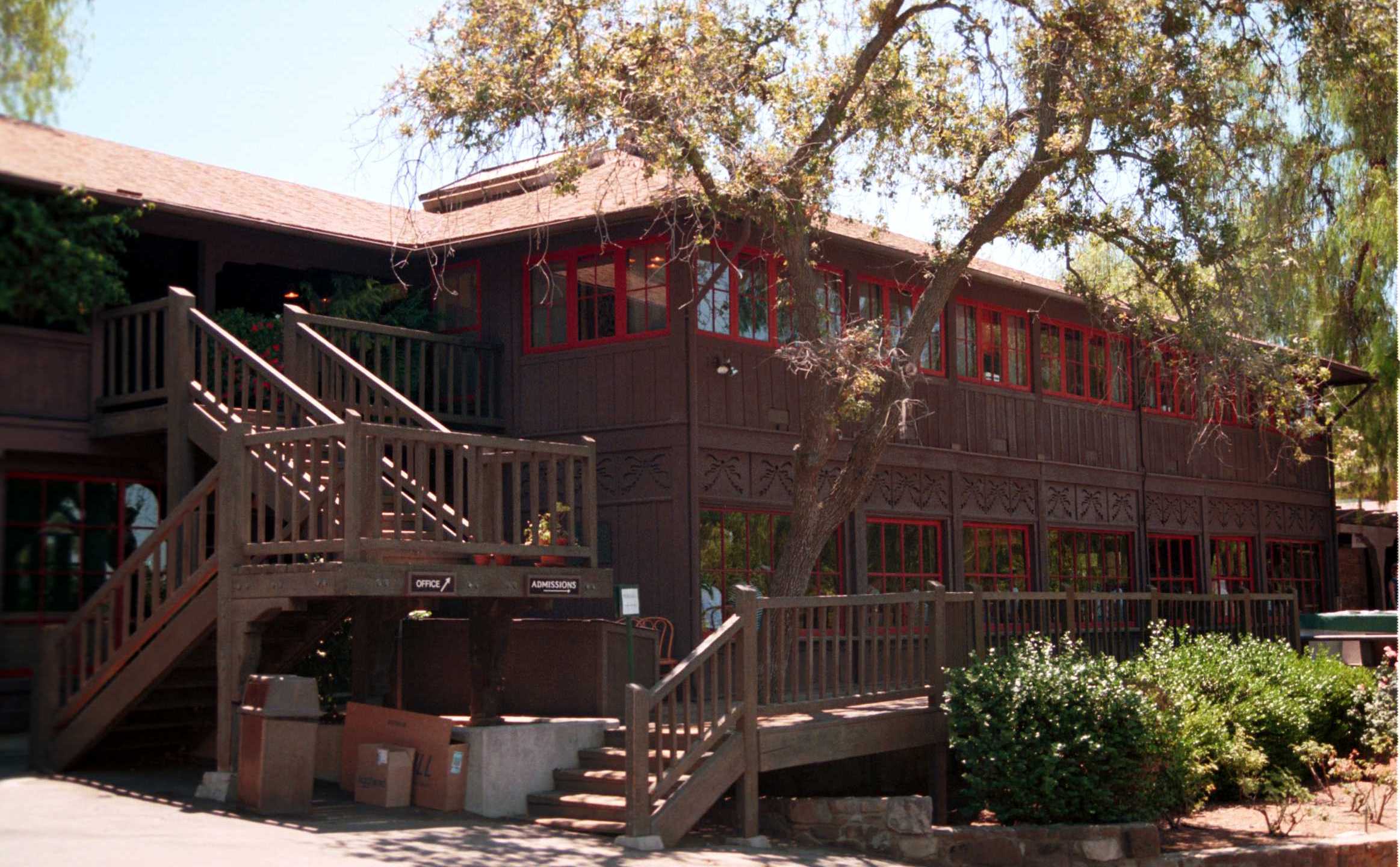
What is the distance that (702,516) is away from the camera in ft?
52.4

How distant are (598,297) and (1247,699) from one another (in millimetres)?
7960

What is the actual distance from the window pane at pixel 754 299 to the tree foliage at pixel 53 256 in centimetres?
740

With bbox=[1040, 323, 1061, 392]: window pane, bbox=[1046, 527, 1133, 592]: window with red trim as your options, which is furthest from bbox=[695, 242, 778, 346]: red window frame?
bbox=[1046, 527, 1133, 592]: window with red trim

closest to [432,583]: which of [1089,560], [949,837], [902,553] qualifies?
[949,837]

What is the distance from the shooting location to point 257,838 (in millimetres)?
9695

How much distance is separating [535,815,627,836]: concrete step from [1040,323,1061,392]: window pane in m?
11.8

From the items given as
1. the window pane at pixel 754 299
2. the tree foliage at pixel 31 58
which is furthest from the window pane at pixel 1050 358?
the tree foliage at pixel 31 58

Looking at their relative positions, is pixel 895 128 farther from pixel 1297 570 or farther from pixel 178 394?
pixel 1297 570

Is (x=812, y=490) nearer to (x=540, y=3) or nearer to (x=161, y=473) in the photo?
(x=540, y=3)

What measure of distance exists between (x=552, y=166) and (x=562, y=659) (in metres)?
4.38

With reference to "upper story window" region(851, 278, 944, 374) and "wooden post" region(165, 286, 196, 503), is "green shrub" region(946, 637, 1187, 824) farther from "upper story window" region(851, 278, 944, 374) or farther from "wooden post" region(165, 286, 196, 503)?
"wooden post" region(165, 286, 196, 503)

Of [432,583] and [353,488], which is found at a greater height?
[353,488]

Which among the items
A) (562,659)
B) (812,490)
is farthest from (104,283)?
(812,490)

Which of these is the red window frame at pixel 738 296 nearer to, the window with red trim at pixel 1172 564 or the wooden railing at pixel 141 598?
the wooden railing at pixel 141 598
